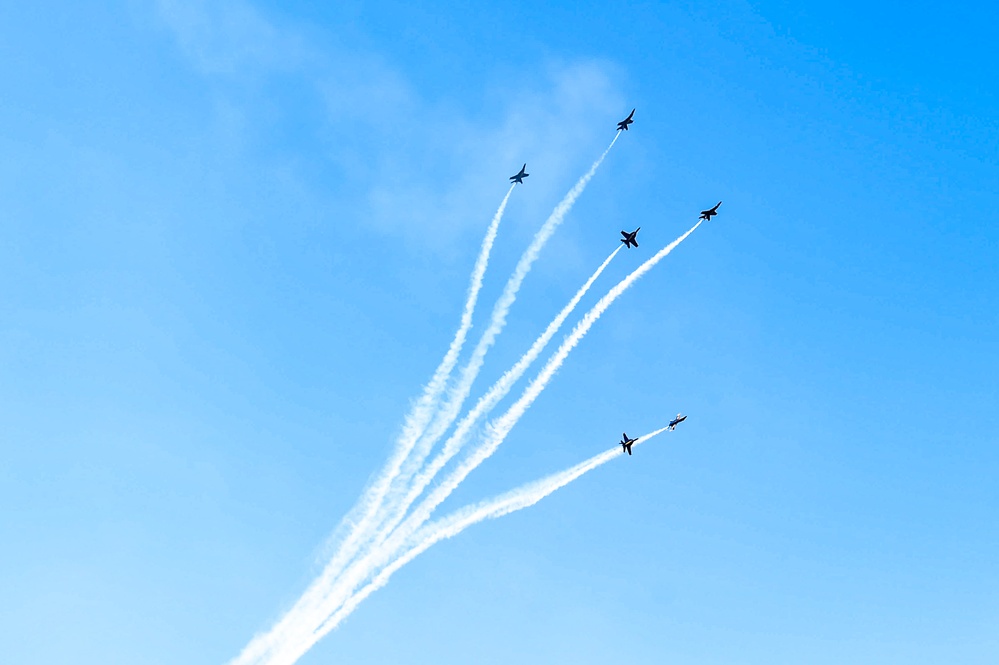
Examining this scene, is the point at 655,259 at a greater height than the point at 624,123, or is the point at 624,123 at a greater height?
the point at 624,123

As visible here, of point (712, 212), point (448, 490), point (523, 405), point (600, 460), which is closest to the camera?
point (448, 490)

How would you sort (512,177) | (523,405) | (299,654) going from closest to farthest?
(299,654) → (523,405) → (512,177)

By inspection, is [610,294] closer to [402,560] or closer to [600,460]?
[600,460]

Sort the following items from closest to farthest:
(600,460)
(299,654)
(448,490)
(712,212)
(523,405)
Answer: (299,654)
(448,490)
(523,405)
(600,460)
(712,212)

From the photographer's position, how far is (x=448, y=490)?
3435 inches

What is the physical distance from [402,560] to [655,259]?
49.1 metres

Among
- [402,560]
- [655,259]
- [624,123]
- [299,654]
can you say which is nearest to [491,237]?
[655,259]

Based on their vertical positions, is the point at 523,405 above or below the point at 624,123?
below

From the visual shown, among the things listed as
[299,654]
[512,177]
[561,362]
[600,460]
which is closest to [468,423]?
[561,362]

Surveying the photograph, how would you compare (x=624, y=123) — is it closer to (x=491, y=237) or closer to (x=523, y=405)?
(x=491, y=237)

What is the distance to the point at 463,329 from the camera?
307 ft

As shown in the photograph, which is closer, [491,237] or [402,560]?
[402,560]

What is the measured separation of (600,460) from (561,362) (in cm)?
1458

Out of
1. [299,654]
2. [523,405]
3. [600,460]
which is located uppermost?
[523,405]
